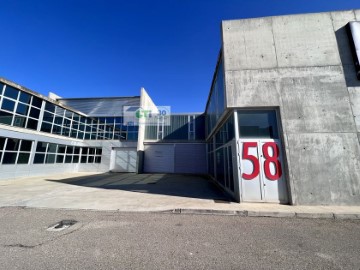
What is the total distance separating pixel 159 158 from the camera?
1745 centimetres

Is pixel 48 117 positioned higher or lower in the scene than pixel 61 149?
higher

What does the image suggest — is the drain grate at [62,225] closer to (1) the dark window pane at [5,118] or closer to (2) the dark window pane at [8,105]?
(1) the dark window pane at [5,118]

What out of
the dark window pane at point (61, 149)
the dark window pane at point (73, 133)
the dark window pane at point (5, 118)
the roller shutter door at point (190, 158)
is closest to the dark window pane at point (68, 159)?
the dark window pane at point (61, 149)

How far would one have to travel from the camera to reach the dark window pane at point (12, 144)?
403 inches

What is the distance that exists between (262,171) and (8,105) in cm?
1616

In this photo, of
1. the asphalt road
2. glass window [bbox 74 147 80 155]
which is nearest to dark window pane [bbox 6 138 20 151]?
glass window [bbox 74 147 80 155]

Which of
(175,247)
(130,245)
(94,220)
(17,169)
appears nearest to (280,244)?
(175,247)

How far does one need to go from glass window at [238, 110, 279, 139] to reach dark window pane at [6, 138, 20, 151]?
14940 millimetres

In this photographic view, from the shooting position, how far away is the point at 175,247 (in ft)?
9.20

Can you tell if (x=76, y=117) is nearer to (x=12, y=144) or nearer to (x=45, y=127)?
(x=45, y=127)

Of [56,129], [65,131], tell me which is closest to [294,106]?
[56,129]

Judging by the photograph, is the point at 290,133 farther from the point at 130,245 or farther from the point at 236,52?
the point at 130,245

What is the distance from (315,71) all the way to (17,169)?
18.5 meters

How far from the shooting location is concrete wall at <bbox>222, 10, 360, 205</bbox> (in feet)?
16.9
